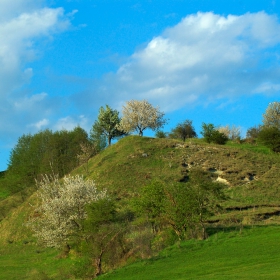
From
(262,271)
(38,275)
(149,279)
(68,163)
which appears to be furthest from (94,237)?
(68,163)

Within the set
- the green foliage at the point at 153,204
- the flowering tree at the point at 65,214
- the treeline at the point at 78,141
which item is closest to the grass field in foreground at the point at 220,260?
the green foliage at the point at 153,204

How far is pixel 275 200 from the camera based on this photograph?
2217 inches

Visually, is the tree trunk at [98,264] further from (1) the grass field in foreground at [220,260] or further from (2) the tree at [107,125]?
(2) the tree at [107,125]

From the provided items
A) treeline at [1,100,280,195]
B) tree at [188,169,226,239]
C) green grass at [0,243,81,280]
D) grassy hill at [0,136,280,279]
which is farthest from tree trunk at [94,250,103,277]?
treeline at [1,100,280,195]

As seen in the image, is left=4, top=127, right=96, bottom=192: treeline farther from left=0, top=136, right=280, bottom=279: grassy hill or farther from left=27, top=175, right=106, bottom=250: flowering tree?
left=27, top=175, right=106, bottom=250: flowering tree

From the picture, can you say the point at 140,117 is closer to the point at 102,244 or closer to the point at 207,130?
the point at 207,130

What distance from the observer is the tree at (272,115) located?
11206cm

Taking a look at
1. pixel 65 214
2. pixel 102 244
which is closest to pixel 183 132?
pixel 65 214

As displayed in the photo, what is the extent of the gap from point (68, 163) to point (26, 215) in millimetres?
24659

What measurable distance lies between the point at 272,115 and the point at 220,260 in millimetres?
90281

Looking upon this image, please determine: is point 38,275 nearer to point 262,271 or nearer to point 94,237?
point 94,237

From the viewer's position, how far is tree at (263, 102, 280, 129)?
368ft

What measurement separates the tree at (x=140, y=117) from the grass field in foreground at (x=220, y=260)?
57.1m

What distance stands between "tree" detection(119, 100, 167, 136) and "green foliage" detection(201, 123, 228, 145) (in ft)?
27.9
